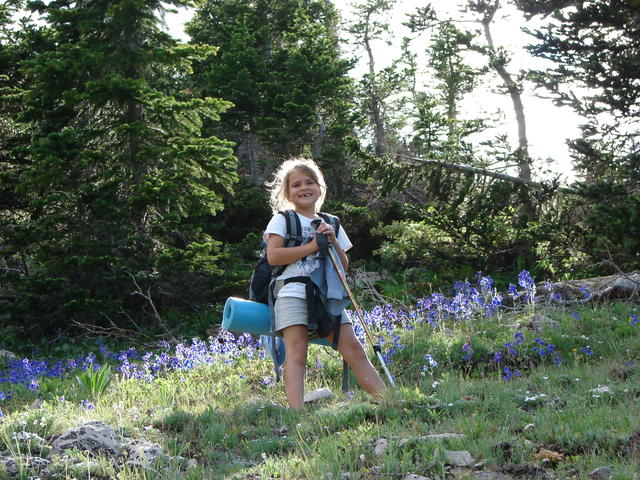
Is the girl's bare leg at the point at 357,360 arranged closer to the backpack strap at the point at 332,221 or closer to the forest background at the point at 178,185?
the backpack strap at the point at 332,221

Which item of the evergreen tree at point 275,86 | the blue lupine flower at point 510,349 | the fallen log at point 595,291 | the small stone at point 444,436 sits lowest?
the small stone at point 444,436

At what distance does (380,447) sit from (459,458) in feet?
1.45

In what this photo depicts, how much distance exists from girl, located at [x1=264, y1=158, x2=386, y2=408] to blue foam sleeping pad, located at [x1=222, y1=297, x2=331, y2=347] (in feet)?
0.50

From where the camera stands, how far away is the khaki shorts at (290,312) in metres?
4.93

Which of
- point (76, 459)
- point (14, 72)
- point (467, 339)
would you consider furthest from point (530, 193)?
point (14, 72)

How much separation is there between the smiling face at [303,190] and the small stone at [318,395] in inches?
57.7

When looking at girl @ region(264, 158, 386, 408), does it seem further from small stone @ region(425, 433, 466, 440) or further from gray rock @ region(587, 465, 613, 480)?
gray rock @ region(587, 465, 613, 480)

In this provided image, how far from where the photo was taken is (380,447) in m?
3.66

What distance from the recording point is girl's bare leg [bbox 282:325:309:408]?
493 cm

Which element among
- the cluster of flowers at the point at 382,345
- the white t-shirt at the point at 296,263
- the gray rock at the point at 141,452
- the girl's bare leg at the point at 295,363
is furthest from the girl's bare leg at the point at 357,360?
the gray rock at the point at 141,452

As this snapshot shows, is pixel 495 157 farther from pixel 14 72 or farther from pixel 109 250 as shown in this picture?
pixel 14 72

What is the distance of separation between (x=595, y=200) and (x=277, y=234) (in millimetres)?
5670

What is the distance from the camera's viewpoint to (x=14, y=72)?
1445 centimetres

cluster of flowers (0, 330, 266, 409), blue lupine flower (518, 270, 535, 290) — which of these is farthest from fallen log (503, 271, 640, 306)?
cluster of flowers (0, 330, 266, 409)
